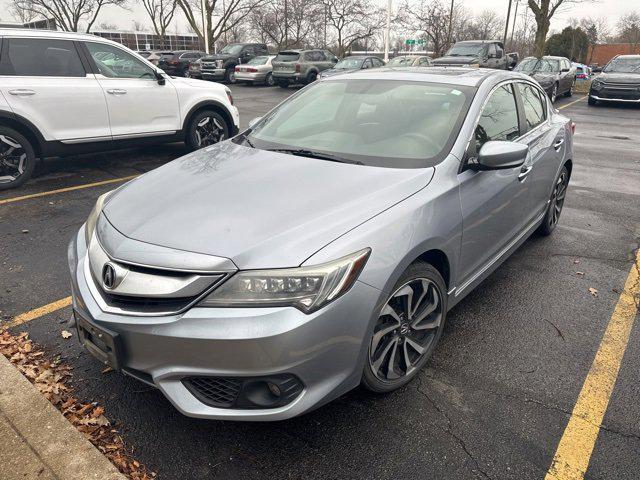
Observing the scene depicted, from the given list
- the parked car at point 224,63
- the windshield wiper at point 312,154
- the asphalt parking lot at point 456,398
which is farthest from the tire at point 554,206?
the parked car at point 224,63

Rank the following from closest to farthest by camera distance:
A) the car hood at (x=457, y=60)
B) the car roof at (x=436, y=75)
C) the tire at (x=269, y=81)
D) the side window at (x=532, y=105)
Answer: the car roof at (x=436, y=75) < the side window at (x=532, y=105) < the car hood at (x=457, y=60) < the tire at (x=269, y=81)

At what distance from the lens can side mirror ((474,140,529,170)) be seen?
9.45 ft

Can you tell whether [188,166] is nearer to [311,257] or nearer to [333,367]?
[311,257]

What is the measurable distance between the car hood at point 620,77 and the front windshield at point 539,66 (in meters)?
1.67

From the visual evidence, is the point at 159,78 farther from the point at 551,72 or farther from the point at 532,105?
the point at 551,72

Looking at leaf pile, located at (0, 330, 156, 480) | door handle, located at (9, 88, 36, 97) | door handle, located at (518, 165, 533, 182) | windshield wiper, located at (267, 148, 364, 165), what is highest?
door handle, located at (9, 88, 36, 97)

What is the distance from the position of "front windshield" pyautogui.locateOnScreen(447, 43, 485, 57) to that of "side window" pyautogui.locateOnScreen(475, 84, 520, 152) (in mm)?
17962

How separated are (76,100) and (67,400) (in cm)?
491

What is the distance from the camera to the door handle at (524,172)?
3629mm

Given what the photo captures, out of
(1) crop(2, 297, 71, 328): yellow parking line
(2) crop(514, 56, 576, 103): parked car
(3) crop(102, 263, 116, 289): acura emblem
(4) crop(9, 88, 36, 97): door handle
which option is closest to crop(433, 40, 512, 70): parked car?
(2) crop(514, 56, 576, 103): parked car

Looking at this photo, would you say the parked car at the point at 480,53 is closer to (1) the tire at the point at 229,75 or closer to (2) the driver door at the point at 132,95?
(1) the tire at the point at 229,75

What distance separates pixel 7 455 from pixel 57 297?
1624 millimetres

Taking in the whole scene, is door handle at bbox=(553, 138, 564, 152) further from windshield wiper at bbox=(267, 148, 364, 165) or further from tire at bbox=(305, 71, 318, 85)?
tire at bbox=(305, 71, 318, 85)

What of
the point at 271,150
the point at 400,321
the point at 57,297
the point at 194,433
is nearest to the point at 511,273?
the point at 400,321
